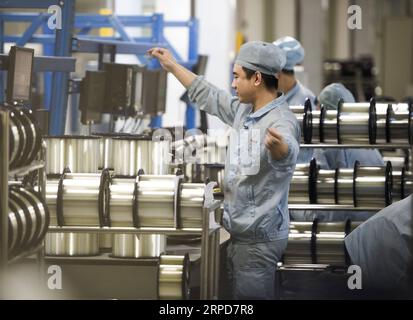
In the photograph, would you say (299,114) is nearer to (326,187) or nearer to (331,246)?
(326,187)

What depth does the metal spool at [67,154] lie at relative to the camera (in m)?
4.13

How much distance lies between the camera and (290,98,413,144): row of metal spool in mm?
4906

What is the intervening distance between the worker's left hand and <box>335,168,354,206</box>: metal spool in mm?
1277

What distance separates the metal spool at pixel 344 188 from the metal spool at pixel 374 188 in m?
0.03

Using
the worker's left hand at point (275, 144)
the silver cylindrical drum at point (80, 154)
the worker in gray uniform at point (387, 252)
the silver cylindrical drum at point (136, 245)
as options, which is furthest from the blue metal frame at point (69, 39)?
the worker in gray uniform at point (387, 252)

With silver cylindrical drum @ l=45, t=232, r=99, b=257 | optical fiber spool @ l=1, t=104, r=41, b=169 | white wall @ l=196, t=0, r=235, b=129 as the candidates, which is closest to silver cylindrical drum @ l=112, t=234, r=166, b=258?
silver cylindrical drum @ l=45, t=232, r=99, b=257

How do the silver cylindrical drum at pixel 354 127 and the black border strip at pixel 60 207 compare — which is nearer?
the black border strip at pixel 60 207

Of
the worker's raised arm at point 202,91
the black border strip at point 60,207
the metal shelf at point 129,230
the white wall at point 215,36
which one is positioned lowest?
the metal shelf at point 129,230

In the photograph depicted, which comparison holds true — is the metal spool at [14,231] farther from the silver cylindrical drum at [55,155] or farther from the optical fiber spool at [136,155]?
the optical fiber spool at [136,155]

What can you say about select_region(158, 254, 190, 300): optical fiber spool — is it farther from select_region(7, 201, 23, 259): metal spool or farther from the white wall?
the white wall

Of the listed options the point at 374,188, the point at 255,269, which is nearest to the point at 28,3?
the point at 255,269

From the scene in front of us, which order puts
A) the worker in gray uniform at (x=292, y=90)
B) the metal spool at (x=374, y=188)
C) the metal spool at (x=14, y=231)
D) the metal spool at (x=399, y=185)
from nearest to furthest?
the metal spool at (x=14, y=231) → the metal spool at (x=374, y=188) → the metal spool at (x=399, y=185) → the worker in gray uniform at (x=292, y=90)

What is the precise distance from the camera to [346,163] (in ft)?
18.5
